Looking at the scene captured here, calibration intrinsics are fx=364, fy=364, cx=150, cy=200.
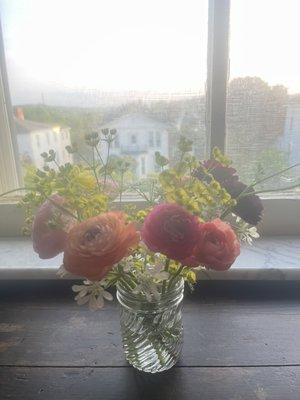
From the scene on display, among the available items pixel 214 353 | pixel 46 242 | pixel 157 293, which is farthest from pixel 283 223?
pixel 46 242

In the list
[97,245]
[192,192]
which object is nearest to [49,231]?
[97,245]

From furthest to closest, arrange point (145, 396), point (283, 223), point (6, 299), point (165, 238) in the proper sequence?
point (283, 223) < point (6, 299) < point (145, 396) < point (165, 238)

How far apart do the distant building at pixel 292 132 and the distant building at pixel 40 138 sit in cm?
51

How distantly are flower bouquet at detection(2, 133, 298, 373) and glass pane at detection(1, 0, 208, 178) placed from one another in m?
0.33

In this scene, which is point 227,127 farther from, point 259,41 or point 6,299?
point 6,299

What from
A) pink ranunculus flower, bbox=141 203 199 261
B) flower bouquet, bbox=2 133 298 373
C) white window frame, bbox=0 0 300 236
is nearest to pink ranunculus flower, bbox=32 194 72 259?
flower bouquet, bbox=2 133 298 373

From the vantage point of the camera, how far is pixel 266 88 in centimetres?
82

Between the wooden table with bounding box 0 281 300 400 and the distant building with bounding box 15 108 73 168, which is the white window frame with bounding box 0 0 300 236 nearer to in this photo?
the distant building with bounding box 15 108 73 168

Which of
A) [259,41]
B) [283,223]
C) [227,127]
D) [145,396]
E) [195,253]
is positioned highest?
[259,41]

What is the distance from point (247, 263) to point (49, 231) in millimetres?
485

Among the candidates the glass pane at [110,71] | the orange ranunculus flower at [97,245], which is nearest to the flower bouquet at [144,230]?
the orange ranunculus flower at [97,245]

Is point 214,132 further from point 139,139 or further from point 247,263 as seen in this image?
point 247,263

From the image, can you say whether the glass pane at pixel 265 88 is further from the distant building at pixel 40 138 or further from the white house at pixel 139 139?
the distant building at pixel 40 138

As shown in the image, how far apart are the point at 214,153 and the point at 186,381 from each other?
0.36m
